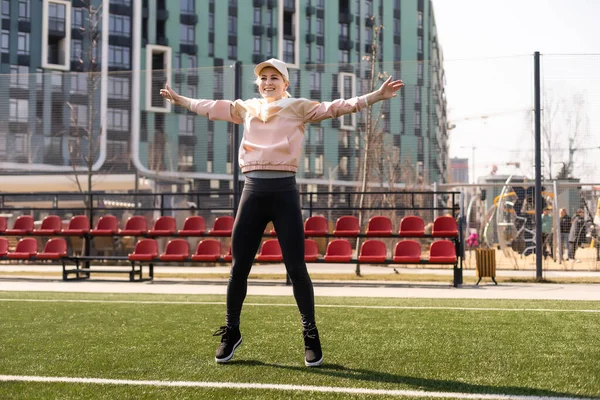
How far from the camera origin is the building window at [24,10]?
50969 millimetres

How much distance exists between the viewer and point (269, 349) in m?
5.42

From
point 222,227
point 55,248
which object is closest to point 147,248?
point 222,227

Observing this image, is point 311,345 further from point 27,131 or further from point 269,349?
point 27,131

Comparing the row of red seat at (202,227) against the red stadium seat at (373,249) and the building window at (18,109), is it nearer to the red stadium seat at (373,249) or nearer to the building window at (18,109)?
the red stadium seat at (373,249)

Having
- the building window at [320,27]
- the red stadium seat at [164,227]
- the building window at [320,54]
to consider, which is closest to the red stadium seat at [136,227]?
the red stadium seat at [164,227]

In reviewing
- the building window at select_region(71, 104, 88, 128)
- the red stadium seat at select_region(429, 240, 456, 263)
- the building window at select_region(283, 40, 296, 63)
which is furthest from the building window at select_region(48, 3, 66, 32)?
the red stadium seat at select_region(429, 240, 456, 263)

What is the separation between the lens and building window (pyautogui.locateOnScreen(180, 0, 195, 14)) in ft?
185

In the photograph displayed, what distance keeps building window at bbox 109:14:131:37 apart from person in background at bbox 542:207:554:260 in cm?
4095

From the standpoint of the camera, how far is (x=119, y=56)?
5319 cm

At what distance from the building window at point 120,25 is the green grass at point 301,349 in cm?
4693

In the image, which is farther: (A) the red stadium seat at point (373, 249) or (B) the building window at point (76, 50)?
(B) the building window at point (76, 50)

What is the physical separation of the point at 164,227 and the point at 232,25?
1783 inches

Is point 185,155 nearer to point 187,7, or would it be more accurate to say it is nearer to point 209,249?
point 209,249

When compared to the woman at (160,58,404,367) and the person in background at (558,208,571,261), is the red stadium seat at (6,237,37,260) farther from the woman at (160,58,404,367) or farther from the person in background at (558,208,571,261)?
the woman at (160,58,404,367)
